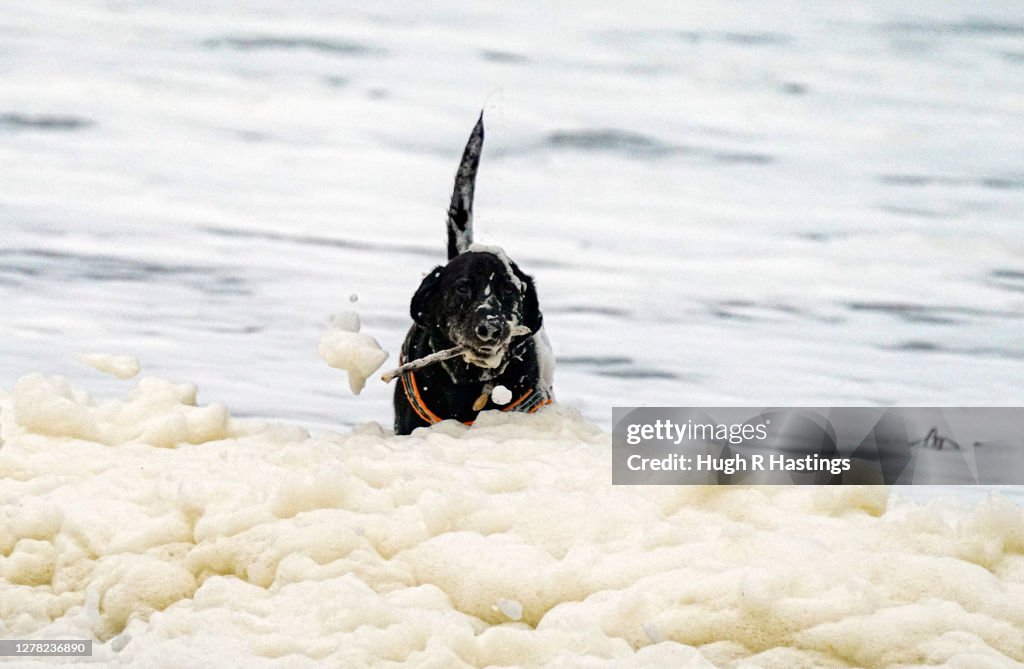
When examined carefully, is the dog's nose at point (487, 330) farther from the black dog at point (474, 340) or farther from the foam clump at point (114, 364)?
the foam clump at point (114, 364)

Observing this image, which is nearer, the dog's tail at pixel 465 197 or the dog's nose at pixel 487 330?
the dog's nose at pixel 487 330

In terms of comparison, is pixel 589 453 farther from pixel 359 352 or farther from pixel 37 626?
pixel 37 626

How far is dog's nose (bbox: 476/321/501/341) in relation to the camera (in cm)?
512

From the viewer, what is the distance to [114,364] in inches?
198

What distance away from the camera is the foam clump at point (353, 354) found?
197 inches

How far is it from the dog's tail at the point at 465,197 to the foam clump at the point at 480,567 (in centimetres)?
188

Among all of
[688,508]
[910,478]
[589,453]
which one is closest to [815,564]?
[688,508]

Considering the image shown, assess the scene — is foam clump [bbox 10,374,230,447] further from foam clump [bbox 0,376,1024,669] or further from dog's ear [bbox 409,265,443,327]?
dog's ear [bbox 409,265,443,327]

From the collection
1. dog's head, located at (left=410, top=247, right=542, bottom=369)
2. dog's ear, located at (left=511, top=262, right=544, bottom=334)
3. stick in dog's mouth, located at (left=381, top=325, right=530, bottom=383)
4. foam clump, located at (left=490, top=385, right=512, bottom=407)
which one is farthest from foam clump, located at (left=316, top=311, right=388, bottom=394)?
dog's ear, located at (left=511, top=262, right=544, bottom=334)

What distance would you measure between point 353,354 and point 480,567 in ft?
5.53

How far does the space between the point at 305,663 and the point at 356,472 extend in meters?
0.93

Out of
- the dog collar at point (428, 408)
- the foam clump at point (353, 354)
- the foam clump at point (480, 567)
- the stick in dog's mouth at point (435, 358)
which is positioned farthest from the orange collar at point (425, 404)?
the foam clump at point (480, 567)

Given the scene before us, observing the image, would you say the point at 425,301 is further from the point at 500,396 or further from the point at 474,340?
the point at 500,396

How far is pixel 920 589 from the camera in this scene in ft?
10.9
